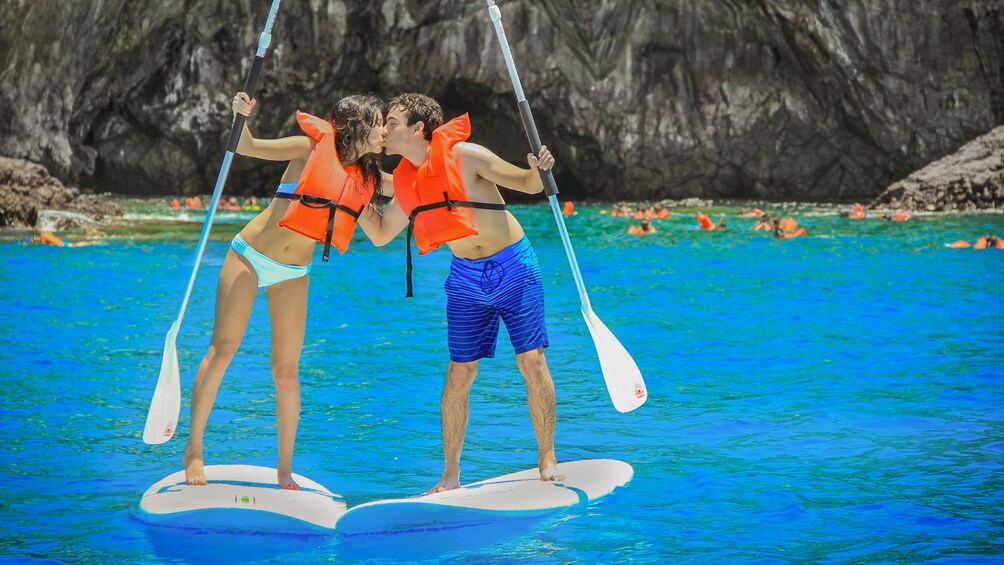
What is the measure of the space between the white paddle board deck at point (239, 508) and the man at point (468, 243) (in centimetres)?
61

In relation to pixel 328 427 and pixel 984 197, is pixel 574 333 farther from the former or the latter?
pixel 984 197

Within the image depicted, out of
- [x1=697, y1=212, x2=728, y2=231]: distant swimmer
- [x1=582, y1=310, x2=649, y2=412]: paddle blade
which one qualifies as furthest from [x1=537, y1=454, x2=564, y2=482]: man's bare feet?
[x1=697, y1=212, x2=728, y2=231]: distant swimmer

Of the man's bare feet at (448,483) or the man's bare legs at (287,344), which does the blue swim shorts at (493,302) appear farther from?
the man's bare legs at (287,344)

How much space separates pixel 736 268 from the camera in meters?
15.6

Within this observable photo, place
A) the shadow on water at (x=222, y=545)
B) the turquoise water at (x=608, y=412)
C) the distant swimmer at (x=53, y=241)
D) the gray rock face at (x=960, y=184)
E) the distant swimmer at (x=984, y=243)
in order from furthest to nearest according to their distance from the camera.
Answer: the gray rock face at (x=960, y=184) < the distant swimmer at (x=53, y=241) < the distant swimmer at (x=984, y=243) < the turquoise water at (x=608, y=412) < the shadow on water at (x=222, y=545)

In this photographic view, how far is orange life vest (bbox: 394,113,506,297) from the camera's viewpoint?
18.3ft

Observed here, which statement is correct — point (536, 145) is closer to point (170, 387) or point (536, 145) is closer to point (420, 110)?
point (420, 110)

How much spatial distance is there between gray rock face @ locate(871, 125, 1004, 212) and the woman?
1917 centimetres

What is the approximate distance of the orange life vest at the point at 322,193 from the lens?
549cm

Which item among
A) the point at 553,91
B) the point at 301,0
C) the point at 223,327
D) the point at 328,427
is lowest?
the point at 328,427

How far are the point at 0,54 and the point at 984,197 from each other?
20.4 metres

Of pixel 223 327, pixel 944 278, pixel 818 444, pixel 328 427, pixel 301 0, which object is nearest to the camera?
pixel 223 327

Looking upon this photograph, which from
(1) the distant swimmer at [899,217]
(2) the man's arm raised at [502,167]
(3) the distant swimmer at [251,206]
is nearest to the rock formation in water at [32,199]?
(3) the distant swimmer at [251,206]

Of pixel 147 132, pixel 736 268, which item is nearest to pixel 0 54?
pixel 147 132
